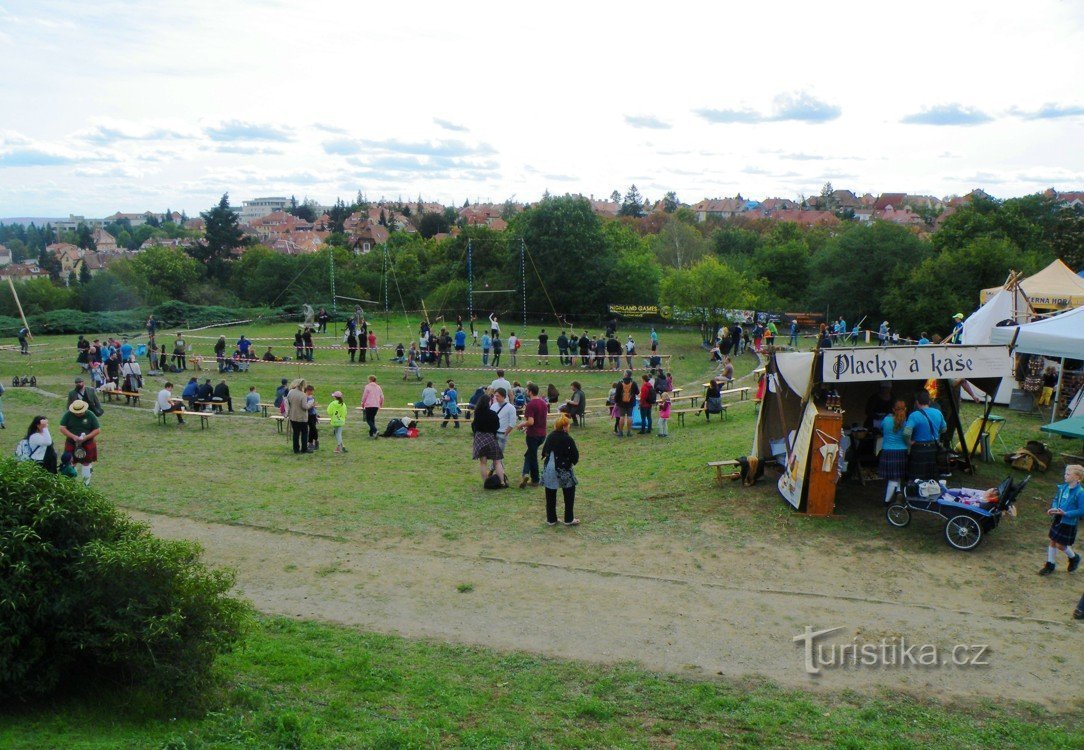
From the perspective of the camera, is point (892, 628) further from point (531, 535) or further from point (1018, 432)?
point (1018, 432)

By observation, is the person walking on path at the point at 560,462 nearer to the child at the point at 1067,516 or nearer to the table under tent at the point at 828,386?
the table under tent at the point at 828,386

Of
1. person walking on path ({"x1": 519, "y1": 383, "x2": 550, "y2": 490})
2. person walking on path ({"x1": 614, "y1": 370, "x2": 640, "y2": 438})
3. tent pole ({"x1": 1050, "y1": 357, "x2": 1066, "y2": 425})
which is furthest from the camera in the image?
person walking on path ({"x1": 614, "y1": 370, "x2": 640, "y2": 438})

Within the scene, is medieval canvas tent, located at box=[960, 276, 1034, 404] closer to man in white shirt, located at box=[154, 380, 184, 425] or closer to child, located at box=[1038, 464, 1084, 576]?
child, located at box=[1038, 464, 1084, 576]

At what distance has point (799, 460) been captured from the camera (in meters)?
11.7

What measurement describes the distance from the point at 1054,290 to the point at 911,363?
1494 centimetres

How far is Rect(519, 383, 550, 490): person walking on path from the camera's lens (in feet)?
44.2

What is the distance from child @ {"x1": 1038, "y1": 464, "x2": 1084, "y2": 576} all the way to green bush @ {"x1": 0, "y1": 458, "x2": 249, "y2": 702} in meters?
8.17

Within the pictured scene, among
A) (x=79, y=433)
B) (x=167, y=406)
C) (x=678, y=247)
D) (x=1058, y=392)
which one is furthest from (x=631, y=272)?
(x=79, y=433)

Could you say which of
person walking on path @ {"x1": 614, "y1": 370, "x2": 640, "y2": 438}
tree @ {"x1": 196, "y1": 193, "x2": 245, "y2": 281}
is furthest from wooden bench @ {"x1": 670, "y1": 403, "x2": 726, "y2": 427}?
tree @ {"x1": 196, "y1": 193, "x2": 245, "y2": 281}

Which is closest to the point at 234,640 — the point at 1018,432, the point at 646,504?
the point at 646,504

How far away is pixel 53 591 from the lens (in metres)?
6.01

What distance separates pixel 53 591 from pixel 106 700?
837 mm

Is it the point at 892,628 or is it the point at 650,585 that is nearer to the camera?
the point at 892,628

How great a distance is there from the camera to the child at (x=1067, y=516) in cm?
912
